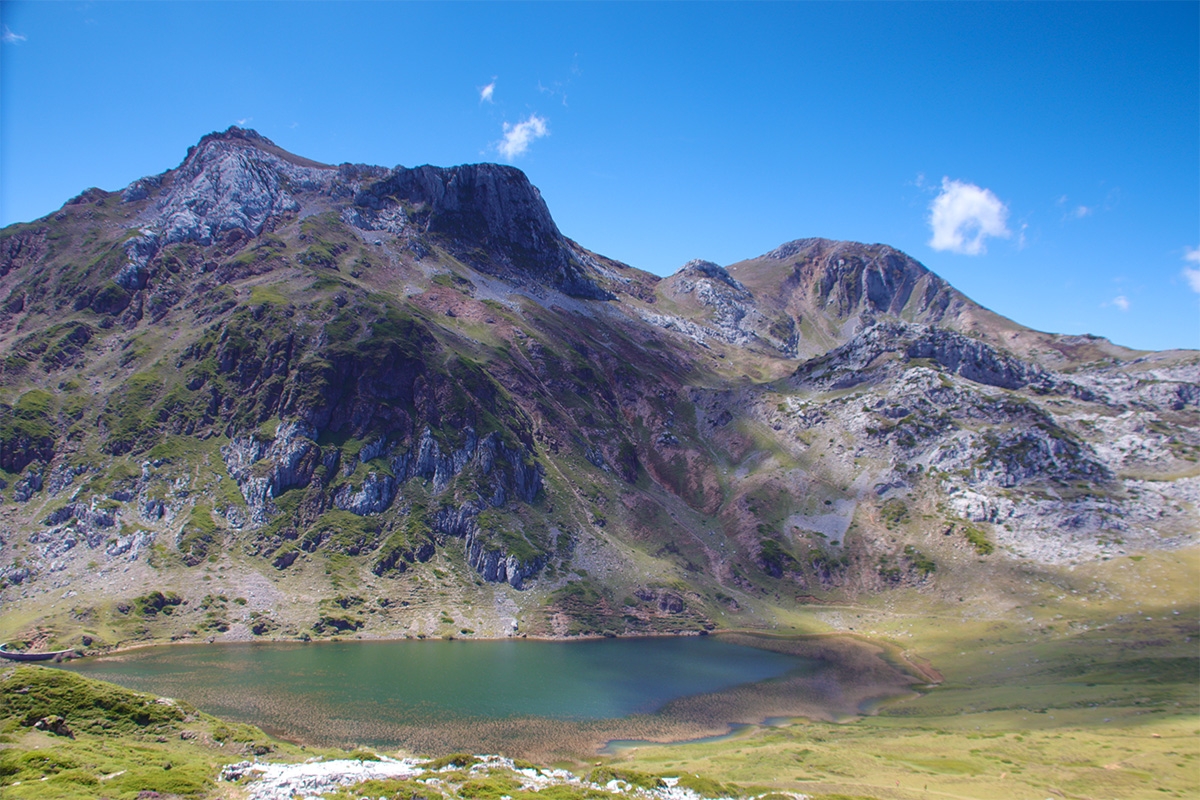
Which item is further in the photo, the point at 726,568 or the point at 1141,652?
the point at 726,568

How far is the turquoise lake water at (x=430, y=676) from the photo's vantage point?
290 feet

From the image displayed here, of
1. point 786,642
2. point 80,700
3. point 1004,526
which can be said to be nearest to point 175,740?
point 80,700

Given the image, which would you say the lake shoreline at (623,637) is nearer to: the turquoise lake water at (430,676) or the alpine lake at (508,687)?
the alpine lake at (508,687)

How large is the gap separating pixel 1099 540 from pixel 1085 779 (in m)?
138

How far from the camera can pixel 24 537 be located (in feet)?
475

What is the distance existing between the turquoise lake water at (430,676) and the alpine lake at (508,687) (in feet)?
0.91

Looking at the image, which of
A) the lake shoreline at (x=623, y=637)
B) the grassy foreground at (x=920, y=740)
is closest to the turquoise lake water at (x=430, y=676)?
the lake shoreline at (x=623, y=637)

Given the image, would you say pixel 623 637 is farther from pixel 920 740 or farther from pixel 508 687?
pixel 920 740

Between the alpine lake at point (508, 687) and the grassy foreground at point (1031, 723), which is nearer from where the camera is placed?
the grassy foreground at point (1031, 723)

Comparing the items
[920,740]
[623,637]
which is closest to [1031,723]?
[920,740]

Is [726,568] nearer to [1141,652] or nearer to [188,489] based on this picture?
[1141,652]

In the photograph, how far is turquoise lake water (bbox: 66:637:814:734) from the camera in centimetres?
8831

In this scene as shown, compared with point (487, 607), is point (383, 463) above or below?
above

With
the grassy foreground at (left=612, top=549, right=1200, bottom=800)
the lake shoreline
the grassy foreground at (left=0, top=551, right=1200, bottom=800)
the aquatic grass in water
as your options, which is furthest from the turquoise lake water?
the grassy foreground at (left=612, top=549, right=1200, bottom=800)
